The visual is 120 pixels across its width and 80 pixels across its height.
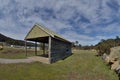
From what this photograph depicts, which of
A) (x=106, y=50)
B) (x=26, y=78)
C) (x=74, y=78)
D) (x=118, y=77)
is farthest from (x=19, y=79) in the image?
(x=106, y=50)

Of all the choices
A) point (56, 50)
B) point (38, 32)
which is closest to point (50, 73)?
point (56, 50)

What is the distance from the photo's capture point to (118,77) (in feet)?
40.3

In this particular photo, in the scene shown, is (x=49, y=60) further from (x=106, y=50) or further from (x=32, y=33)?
(x=106, y=50)

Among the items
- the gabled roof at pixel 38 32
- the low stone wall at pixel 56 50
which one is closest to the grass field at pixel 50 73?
the low stone wall at pixel 56 50

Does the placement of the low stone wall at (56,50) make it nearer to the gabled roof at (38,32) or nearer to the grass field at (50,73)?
the gabled roof at (38,32)

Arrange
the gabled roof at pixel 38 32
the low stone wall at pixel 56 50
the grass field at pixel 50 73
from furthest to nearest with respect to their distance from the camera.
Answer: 1. the gabled roof at pixel 38 32
2. the low stone wall at pixel 56 50
3. the grass field at pixel 50 73

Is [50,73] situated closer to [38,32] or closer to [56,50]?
[56,50]

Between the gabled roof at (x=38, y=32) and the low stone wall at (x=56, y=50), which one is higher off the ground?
the gabled roof at (x=38, y=32)

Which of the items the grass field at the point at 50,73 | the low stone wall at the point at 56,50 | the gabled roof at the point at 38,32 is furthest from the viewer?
the gabled roof at the point at 38,32

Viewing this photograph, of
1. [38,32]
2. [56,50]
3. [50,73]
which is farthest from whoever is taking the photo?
[56,50]

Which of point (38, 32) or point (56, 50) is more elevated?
point (38, 32)

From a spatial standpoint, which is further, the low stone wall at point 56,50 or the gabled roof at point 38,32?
the gabled roof at point 38,32

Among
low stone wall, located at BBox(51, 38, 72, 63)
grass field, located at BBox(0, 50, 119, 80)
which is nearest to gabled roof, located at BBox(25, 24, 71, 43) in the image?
low stone wall, located at BBox(51, 38, 72, 63)

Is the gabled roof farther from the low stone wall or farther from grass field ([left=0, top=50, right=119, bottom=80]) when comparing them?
grass field ([left=0, top=50, right=119, bottom=80])
